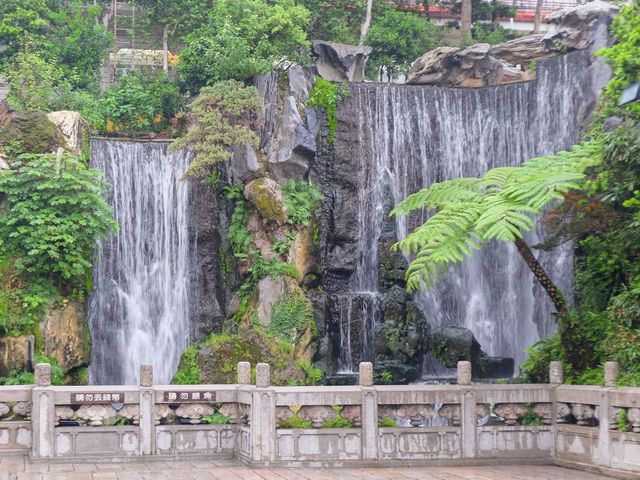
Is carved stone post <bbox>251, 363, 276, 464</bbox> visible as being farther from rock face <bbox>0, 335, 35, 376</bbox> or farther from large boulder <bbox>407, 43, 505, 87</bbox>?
large boulder <bbox>407, 43, 505, 87</bbox>

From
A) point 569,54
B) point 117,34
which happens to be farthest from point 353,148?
point 117,34

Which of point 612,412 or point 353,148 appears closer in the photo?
point 612,412

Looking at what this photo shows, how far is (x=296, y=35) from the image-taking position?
32.0m

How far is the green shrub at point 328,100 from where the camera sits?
2948cm

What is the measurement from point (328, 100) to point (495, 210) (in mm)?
13936

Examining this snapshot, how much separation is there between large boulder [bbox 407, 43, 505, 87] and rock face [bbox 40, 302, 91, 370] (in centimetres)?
1459

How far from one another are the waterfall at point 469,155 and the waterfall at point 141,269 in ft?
15.6

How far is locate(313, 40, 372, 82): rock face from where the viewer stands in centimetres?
3353

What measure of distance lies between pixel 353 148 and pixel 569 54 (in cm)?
713

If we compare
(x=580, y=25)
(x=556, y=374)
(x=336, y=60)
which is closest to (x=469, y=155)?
(x=580, y=25)

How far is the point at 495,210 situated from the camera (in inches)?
650

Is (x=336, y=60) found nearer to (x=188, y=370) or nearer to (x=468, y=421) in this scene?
(x=188, y=370)

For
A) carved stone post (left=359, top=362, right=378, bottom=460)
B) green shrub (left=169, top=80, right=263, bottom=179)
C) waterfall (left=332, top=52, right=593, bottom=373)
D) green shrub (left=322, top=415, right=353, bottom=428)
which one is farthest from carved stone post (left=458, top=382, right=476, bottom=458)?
green shrub (left=169, top=80, right=263, bottom=179)

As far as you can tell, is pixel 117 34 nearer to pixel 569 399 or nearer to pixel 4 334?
pixel 4 334
